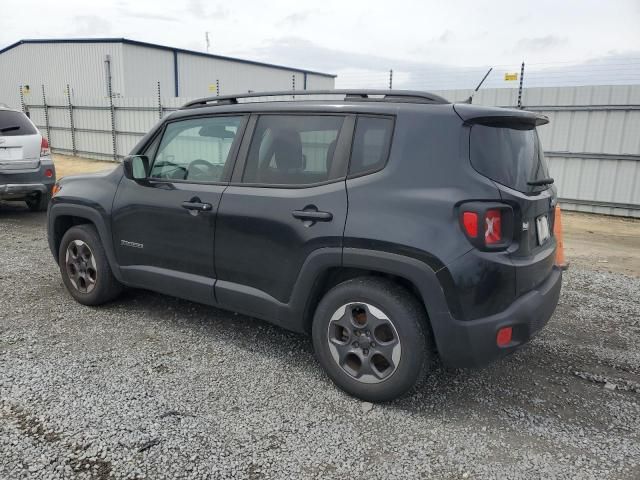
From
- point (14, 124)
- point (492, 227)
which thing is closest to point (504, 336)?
point (492, 227)

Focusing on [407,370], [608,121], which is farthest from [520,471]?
[608,121]

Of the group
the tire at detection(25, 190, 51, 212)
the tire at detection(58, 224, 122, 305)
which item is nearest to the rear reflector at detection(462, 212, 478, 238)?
the tire at detection(58, 224, 122, 305)

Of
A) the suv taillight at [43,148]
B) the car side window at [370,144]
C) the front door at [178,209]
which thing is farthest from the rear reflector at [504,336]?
the suv taillight at [43,148]

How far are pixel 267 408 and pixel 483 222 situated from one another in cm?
157

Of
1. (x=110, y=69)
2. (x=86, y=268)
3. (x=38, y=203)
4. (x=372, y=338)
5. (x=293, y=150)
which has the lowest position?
(x=38, y=203)

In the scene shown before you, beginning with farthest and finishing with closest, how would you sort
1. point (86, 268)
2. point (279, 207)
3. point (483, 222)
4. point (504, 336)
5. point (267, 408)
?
point (86, 268)
point (279, 207)
point (267, 408)
point (504, 336)
point (483, 222)

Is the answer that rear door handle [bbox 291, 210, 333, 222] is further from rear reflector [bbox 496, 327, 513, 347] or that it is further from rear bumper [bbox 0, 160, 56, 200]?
rear bumper [bbox 0, 160, 56, 200]

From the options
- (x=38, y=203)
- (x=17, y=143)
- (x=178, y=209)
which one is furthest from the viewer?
(x=38, y=203)

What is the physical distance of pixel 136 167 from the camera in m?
3.93

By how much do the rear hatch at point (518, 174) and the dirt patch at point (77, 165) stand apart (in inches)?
624

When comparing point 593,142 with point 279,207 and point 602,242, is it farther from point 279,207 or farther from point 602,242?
point 279,207

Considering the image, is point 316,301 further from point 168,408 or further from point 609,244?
point 609,244

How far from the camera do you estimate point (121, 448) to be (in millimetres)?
2574

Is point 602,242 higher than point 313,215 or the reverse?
the reverse
